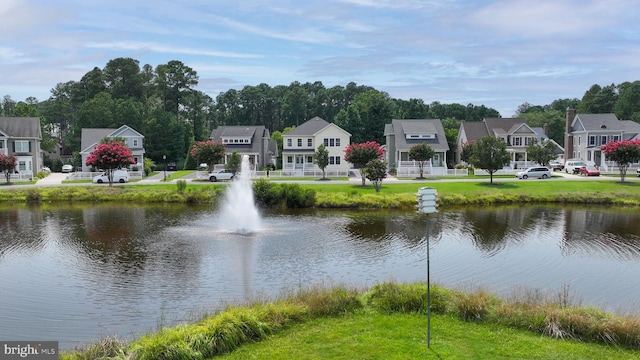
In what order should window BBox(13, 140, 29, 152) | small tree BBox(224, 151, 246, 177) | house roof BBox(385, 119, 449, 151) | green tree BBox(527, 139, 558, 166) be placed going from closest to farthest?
small tree BBox(224, 151, 246, 177), green tree BBox(527, 139, 558, 166), window BBox(13, 140, 29, 152), house roof BBox(385, 119, 449, 151)

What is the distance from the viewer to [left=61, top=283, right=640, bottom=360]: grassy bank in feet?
38.3

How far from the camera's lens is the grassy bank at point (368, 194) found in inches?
1606

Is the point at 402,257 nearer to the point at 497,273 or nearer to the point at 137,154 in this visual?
the point at 497,273

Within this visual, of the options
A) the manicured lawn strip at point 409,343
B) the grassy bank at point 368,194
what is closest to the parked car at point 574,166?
the grassy bank at point 368,194

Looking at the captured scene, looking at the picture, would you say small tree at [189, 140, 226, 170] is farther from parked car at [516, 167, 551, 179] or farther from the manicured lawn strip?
the manicured lawn strip

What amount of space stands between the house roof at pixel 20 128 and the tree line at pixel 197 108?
1256 centimetres

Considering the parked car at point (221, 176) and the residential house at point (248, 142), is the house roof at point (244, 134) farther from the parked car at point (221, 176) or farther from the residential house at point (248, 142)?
the parked car at point (221, 176)

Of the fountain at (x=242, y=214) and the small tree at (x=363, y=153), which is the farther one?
the small tree at (x=363, y=153)

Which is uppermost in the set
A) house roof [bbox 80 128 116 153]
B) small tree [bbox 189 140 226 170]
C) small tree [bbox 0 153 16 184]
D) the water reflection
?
house roof [bbox 80 128 116 153]

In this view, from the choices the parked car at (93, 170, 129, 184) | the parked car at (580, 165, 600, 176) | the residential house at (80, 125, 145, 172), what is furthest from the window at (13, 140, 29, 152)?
the parked car at (580, 165, 600, 176)

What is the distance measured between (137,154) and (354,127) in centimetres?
3536

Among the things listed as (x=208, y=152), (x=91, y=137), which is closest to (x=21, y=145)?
(x=91, y=137)

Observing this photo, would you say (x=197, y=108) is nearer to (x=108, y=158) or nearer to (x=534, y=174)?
(x=108, y=158)

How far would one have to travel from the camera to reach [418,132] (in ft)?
224
